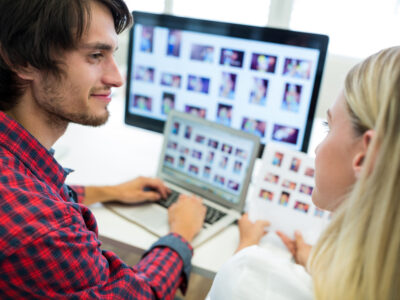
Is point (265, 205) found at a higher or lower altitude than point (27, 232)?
lower

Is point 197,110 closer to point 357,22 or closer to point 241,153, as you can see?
point 241,153

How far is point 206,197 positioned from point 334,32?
7.13 feet

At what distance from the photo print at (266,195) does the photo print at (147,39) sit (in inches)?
24.6

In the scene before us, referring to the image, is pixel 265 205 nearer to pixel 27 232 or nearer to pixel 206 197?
pixel 206 197

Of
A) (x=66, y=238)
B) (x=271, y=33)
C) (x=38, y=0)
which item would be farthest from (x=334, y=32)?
(x=66, y=238)

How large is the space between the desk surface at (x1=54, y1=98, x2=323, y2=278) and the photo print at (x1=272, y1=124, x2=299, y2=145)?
1.05 feet

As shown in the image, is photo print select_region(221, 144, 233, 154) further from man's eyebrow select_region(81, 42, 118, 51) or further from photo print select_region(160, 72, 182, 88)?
man's eyebrow select_region(81, 42, 118, 51)

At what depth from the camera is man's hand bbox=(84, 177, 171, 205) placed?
1.01 metres

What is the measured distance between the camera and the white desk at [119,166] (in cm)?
89

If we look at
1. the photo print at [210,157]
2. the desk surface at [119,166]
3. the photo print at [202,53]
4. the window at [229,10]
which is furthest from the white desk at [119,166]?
the window at [229,10]

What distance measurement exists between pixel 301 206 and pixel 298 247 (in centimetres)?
11

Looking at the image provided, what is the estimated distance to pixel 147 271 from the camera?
0.78m

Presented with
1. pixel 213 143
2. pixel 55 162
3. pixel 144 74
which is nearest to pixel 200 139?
pixel 213 143

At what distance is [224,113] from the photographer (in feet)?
3.80
